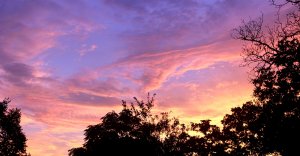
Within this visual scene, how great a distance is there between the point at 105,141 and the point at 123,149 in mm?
5319

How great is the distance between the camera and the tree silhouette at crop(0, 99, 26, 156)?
58753 mm

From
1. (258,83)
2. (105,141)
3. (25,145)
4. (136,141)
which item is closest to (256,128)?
(258,83)

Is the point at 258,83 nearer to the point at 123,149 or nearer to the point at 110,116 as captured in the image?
the point at 123,149

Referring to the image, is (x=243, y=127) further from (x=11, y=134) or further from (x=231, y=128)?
(x=11, y=134)

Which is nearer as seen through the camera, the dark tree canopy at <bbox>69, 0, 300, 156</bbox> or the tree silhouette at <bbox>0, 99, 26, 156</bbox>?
the dark tree canopy at <bbox>69, 0, 300, 156</bbox>

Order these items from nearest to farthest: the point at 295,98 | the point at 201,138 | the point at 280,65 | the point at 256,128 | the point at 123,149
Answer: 1. the point at 280,65
2. the point at 295,98
3. the point at 256,128
4. the point at 123,149
5. the point at 201,138

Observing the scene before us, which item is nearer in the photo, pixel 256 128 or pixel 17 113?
pixel 256 128

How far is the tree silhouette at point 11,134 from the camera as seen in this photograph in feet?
193

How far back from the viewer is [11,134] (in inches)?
2340

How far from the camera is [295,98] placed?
102 ft

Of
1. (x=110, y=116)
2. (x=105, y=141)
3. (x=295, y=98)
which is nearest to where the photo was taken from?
(x=295, y=98)

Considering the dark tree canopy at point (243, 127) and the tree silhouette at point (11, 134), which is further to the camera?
the tree silhouette at point (11, 134)

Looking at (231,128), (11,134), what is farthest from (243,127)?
(11,134)

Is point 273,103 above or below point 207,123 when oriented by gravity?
below
